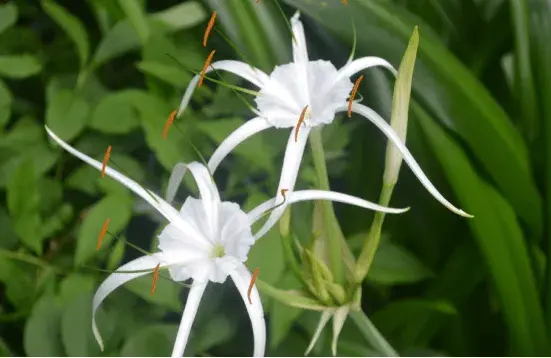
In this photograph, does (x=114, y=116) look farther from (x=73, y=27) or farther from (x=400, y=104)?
(x=400, y=104)

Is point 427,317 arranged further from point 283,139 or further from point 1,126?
point 1,126

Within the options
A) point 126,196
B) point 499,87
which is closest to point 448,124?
point 499,87

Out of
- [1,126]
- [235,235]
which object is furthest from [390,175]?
[1,126]

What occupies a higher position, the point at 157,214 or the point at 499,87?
the point at 499,87

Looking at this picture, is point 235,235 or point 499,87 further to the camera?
point 499,87

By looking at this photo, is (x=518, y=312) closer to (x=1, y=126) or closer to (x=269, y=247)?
(x=269, y=247)
